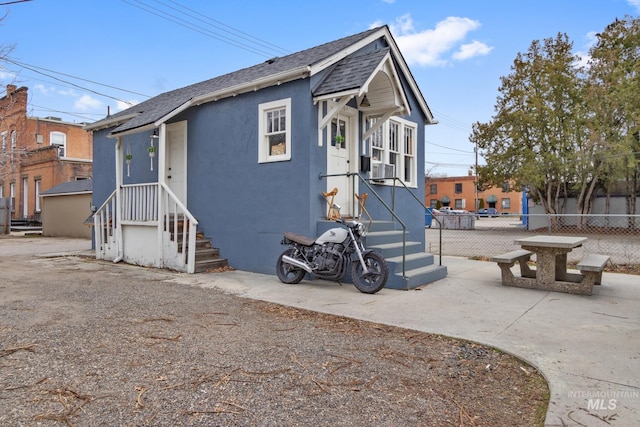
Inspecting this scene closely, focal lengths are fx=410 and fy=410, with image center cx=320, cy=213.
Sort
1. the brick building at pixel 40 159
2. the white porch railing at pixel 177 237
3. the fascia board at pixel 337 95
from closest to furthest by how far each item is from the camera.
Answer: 1. the fascia board at pixel 337 95
2. the white porch railing at pixel 177 237
3. the brick building at pixel 40 159

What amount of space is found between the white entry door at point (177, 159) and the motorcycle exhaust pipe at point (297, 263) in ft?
12.4

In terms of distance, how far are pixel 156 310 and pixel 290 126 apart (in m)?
4.05

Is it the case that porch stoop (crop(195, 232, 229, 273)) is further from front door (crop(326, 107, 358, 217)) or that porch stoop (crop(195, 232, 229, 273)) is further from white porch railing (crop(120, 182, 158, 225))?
front door (crop(326, 107, 358, 217))

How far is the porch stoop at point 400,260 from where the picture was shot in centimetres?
638

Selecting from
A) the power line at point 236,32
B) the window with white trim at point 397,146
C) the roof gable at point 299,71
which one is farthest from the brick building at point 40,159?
the window with white trim at point 397,146

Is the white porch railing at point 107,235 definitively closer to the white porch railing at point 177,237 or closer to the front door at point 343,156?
the white porch railing at point 177,237

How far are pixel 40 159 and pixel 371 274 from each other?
85.2 feet

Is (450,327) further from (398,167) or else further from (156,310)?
(398,167)

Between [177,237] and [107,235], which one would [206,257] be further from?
[107,235]

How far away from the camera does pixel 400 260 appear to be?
6758 mm

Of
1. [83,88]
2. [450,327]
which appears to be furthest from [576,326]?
[83,88]

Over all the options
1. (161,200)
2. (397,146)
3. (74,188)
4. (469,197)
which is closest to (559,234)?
(397,146)

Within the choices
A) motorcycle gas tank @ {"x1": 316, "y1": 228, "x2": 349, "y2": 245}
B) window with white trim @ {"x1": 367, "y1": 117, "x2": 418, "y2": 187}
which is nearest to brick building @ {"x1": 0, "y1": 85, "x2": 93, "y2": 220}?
window with white trim @ {"x1": 367, "y1": 117, "x2": 418, "y2": 187}

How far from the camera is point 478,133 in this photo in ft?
76.7
